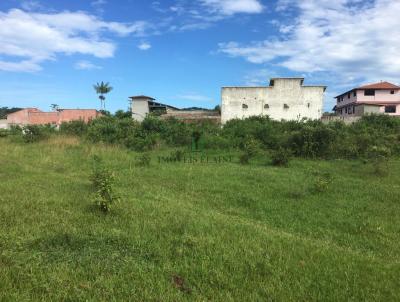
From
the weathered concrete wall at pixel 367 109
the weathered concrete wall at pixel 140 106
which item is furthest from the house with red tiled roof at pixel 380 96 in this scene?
the weathered concrete wall at pixel 140 106

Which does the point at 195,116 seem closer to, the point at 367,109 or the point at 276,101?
the point at 276,101

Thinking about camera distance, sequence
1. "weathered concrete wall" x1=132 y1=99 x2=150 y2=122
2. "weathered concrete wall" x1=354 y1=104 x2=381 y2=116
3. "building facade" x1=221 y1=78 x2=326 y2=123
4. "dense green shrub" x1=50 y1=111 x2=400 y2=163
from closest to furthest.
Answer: "dense green shrub" x1=50 y1=111 x2=400 y2=163
"building facade" x1=221 y1=78 x2=326 y2=123
"weathered concrete wall" x1=354 y1=104 x2=381 y2=116
"weathered concrete wall" x1=132 y1=99 x2=150 y2=122

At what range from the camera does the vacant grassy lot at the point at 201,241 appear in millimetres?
3514

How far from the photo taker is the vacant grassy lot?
351 cm

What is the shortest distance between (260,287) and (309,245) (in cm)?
157

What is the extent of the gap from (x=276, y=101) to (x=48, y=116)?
94.5 feet

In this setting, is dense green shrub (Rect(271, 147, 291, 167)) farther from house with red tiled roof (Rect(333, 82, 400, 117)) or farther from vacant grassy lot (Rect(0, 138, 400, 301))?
house with red tiled roof (Rect(333, 82, 400, 117))

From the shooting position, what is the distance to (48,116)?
42.8m

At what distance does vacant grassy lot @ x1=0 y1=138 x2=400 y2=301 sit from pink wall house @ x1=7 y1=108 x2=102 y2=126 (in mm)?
33973

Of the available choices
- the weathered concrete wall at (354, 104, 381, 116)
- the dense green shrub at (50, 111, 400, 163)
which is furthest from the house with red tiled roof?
the dense green shrub at (50, 111, 400, 163)

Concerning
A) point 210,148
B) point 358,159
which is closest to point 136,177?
point 210,148

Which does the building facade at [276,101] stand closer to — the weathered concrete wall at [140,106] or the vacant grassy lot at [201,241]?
the weathered concrete wall at [140,106]

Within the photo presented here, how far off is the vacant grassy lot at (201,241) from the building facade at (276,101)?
19.5 metres

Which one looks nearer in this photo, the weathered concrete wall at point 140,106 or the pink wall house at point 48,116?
the weathered concrete wall at point 140,106
